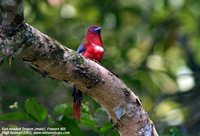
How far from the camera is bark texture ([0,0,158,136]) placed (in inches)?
107

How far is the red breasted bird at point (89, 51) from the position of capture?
4.12m

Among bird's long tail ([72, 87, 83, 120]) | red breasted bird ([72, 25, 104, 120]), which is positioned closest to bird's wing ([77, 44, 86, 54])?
red breasted bird ([72, 25, 104, 120])

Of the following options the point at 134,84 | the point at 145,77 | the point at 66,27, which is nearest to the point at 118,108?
the point at 134,84

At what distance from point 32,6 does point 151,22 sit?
57.3 inches

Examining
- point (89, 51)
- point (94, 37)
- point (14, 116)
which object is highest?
point (94, 37)

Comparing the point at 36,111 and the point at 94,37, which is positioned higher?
the point at 94,37

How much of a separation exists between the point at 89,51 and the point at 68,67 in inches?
62.1

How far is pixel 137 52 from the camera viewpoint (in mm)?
7137

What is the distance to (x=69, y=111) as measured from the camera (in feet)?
13.7

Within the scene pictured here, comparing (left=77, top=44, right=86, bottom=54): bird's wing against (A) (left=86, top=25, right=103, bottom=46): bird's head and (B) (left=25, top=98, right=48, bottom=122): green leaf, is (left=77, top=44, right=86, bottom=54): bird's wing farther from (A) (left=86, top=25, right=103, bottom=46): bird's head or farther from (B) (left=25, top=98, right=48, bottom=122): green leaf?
(B) (left=25, top=98, right=48, bottom=122): green leaf

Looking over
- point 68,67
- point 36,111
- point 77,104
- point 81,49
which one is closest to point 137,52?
point 81,49

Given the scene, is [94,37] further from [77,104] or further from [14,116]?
[14,116]

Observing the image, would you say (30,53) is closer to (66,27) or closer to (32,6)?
(32,6)

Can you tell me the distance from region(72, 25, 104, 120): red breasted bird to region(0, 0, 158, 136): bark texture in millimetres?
577
